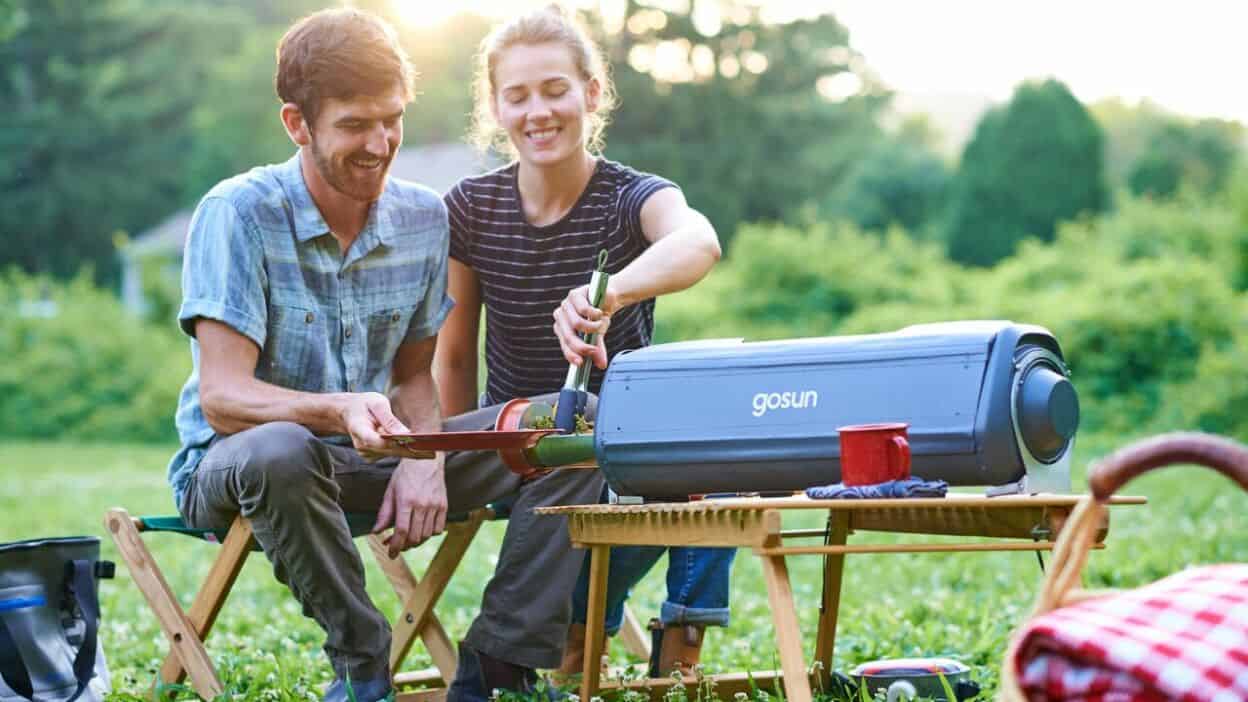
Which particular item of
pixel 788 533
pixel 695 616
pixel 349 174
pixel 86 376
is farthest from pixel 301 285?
pixel 86 376

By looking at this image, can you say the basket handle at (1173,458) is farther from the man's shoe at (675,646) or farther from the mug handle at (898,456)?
the man's shoe at (675,646)

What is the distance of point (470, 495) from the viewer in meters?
3.55

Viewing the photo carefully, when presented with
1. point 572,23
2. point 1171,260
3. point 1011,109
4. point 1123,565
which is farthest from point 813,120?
point 572,23

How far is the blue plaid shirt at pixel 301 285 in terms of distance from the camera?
3326 mm

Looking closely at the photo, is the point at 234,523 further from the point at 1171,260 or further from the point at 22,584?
the point at 1171,260

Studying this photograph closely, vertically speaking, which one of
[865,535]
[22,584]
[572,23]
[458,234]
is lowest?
[865,535]

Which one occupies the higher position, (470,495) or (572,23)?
(572,23)

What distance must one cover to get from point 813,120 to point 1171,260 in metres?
18.1

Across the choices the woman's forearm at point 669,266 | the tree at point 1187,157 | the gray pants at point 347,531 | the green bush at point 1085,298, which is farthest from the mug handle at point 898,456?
the tree at point 1187,157

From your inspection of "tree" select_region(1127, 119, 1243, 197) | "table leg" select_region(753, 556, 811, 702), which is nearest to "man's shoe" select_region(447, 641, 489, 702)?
"table leg" select_region(753, 556, 811, 702)

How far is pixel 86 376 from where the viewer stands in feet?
64.4

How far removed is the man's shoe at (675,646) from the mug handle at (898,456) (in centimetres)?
131

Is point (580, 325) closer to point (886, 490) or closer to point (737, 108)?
point (886, 490)

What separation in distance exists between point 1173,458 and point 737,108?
29761 mm
